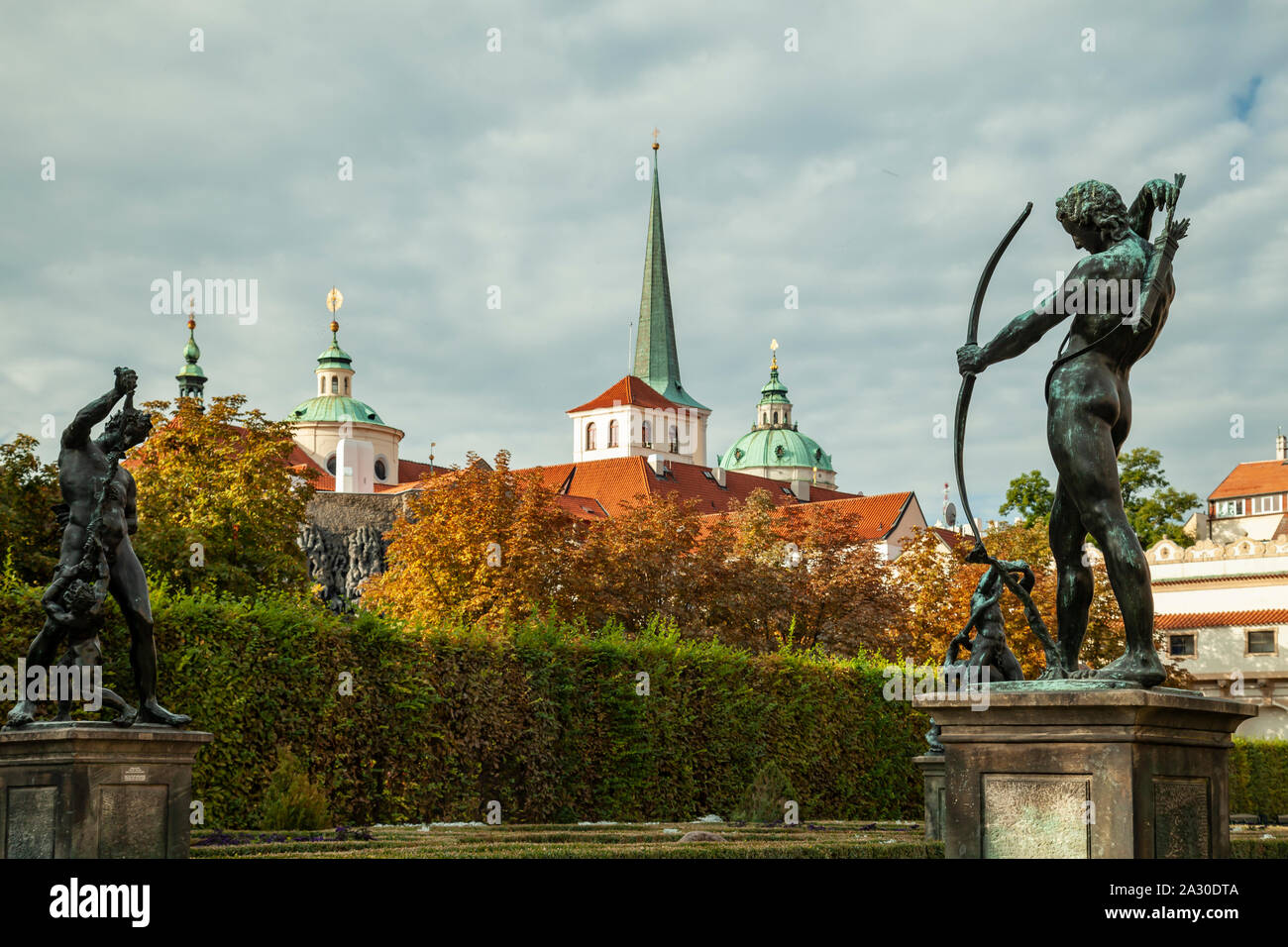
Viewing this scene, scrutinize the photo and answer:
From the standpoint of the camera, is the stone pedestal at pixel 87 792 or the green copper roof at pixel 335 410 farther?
the green copper roof at pixel 335 410

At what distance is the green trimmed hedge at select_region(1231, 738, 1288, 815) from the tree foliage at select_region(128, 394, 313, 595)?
1000 inches

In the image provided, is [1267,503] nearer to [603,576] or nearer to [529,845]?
[603,576]

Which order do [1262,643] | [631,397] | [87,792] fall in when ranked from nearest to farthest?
[87,792] < [1262,643] < [631,397]

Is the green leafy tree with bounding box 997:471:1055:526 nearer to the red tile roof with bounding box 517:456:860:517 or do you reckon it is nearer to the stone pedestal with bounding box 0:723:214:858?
the red tile roof with bounding box 517:456:860:517

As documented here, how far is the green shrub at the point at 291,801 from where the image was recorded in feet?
55.8

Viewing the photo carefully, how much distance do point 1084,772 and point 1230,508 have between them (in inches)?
4362

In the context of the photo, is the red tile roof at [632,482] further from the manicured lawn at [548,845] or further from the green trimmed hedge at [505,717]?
the manicured lawn at [548,845]

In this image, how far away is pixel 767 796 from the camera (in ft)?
76.4

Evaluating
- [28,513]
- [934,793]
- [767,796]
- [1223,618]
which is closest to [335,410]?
[1223,618]

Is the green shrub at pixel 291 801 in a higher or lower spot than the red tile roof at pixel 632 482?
lower

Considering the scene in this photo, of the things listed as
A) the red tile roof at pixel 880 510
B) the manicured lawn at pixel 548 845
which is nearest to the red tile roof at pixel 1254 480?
the red tile roof at pixel 880 510

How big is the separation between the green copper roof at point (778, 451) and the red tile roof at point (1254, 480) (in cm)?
7068
